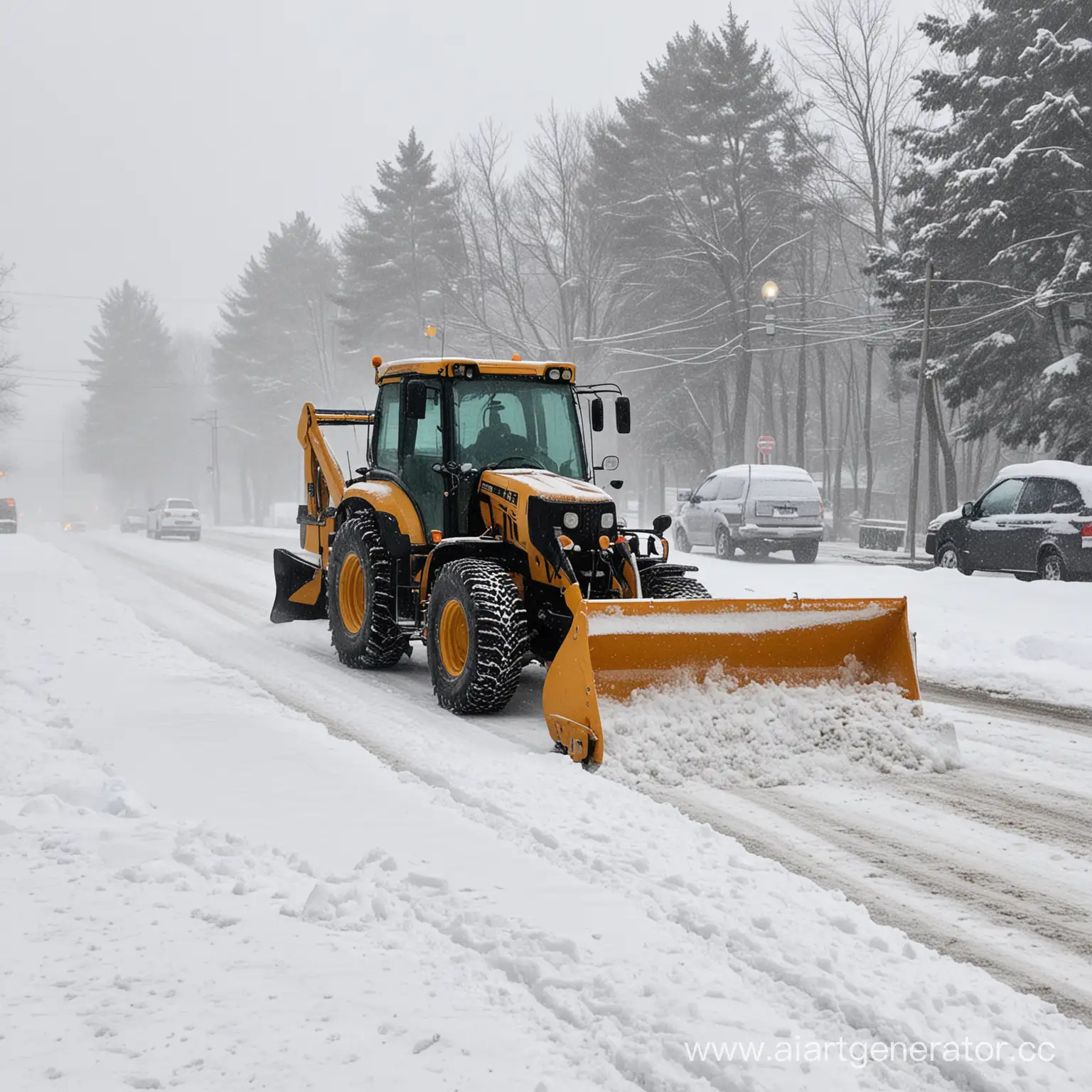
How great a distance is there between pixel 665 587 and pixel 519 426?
1.76 m

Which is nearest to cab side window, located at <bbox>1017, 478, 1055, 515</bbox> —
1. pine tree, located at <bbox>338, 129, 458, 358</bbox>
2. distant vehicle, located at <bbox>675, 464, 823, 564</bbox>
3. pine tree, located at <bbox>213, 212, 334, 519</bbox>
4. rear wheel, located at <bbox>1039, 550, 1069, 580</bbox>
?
rear wheel, located at <bbox>1039, 550, 1069, 580</bbox>

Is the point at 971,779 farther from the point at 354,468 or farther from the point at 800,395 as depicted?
the point at 800,395

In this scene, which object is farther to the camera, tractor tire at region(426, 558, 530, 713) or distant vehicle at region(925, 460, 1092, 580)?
distant vehicle at region(925, 460, 1092, 580)

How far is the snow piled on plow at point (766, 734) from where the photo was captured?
6.25 m

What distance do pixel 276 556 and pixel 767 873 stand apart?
839cm

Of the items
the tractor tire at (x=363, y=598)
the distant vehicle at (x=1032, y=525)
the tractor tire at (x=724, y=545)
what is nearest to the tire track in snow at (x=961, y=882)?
the tractor tire at (x=363, y=598)

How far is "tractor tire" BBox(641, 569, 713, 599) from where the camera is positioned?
8.42 m

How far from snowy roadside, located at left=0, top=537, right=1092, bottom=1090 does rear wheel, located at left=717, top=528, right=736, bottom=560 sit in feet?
56.0

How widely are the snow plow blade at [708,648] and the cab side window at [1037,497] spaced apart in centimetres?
1019

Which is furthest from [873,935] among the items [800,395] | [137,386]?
[137,386]

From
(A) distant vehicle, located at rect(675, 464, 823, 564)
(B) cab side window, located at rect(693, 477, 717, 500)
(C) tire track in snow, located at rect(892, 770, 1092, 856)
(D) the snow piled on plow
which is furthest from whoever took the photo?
(B) cab side window, located at rect(693, 477, 717, 500)

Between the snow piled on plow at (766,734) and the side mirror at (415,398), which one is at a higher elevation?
the side mirror at (415,398)

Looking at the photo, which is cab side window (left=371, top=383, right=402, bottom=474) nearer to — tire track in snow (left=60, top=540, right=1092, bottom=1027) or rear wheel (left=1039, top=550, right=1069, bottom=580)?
tire track in snow (left=60, top=540, right=1092, bottom=1027)

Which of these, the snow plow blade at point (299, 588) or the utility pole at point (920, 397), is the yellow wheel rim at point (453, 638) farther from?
the utility pole at point (920, 397)
